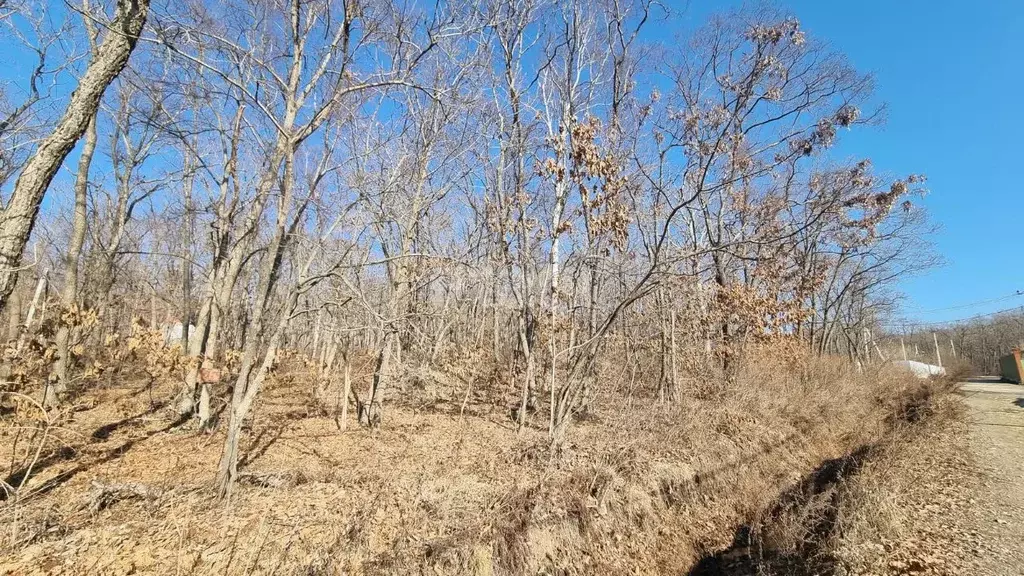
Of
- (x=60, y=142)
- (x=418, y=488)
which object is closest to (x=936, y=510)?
(x=418, y=488)

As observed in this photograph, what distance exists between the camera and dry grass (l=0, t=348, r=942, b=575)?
400cm

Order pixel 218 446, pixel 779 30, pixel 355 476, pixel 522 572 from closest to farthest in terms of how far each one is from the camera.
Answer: pixel 522 572 < pixel 355 476 < pixel 218 446 < pixel 779 30

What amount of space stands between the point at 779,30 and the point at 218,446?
15.5 metres

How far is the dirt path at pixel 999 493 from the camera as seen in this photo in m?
5.53

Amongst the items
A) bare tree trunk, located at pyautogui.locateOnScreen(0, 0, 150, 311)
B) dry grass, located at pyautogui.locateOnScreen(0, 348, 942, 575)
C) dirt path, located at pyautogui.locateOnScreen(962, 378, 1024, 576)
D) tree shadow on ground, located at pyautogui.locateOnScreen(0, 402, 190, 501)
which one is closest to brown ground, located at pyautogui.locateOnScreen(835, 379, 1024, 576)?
dirt path, located at pyautogui.locateOnScreen(962, 378, 1024, 576)

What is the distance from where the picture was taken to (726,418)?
10.1 metres

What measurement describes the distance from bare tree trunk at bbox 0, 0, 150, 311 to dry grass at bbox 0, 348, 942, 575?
179cm

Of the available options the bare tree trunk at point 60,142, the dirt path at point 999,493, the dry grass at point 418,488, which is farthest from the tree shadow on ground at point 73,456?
the dirt path at point 999,493

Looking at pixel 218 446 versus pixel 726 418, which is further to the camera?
pixel 726 418

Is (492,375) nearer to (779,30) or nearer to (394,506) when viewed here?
(394,506)

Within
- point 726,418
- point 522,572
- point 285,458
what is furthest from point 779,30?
point 285,458

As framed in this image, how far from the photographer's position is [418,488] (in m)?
5.59

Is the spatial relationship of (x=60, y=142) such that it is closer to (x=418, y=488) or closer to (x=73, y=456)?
(x=73, y=456)

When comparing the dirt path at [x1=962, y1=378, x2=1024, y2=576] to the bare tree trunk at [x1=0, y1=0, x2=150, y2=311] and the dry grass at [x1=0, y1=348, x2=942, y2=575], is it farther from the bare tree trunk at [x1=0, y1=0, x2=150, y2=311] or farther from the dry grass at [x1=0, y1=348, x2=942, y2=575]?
the bare tree trunk at [x1=0, y1=0, x2=150, y2=311]
